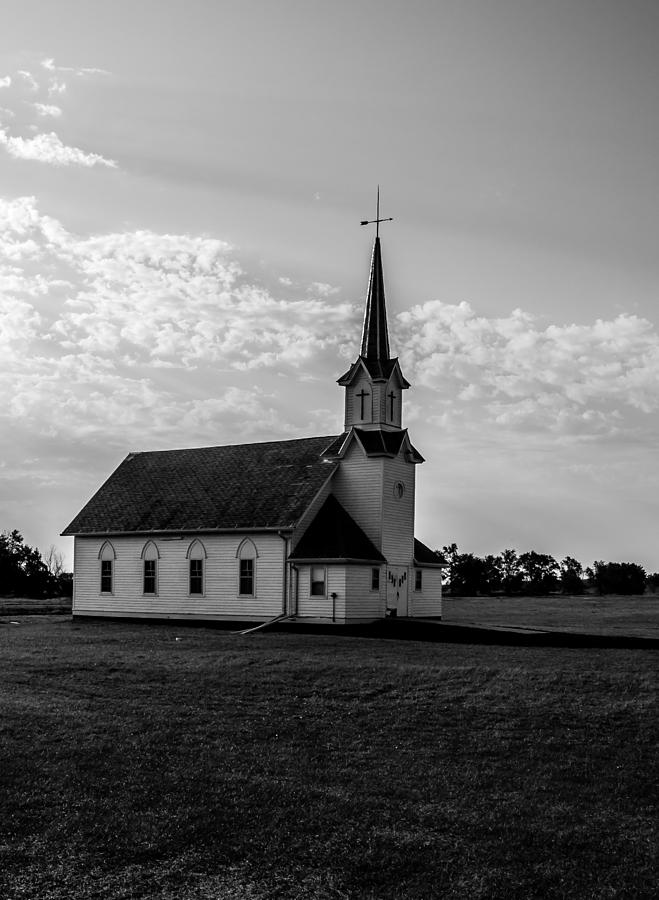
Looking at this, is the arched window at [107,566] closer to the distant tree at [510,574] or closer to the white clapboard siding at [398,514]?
the white clapboard siding at [398,514]

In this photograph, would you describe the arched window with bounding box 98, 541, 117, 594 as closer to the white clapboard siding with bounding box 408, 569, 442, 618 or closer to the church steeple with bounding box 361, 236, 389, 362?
the white clapboard siding with bounding box 408, 569, 442, 618

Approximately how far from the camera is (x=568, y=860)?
570 inches

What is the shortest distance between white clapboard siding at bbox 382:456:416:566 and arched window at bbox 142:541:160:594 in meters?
10.8

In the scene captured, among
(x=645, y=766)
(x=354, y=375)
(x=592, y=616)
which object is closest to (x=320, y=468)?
(x=354, y=375)

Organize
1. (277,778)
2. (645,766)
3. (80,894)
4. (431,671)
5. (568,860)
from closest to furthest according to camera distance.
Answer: (80,894) < (568,860) < (277,778) < (645,766) < (431,671)

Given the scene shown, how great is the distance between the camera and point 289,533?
4306 cm

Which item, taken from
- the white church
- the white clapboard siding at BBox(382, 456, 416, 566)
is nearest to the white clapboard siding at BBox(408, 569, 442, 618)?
the white church

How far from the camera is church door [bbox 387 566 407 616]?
145 feet

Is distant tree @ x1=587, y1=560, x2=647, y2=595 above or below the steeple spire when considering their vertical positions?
below

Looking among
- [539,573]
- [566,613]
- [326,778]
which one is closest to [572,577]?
[539,573]

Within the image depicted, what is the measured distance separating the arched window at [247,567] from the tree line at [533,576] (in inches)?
1855

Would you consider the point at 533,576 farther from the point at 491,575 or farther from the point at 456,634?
the point at 456,634

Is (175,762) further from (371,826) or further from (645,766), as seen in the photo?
(645,766)

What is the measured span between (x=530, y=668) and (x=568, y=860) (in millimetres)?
13004
